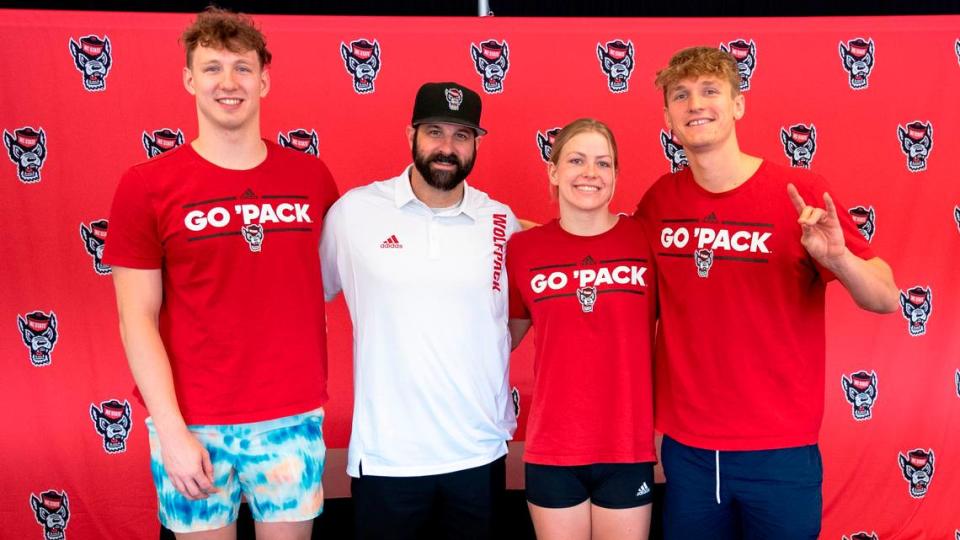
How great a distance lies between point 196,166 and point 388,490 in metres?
0.98

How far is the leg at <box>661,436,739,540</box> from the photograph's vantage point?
188 cm

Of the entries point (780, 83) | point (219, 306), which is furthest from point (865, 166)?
point (219, 306)

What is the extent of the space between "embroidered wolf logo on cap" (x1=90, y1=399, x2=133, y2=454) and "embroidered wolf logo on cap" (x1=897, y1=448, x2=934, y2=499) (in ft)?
10.7

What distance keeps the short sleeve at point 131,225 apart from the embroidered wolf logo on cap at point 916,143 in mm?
2928

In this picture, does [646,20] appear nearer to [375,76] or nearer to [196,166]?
[375,76]

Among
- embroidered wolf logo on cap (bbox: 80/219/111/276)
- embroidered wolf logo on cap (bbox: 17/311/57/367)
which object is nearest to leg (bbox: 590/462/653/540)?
A: embroidered wolf logo on cap (bbox: 80/219/111/276)

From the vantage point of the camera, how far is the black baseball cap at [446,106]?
2.03 m

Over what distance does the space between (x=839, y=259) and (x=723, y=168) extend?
0.37 metres

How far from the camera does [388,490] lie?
6.51ft

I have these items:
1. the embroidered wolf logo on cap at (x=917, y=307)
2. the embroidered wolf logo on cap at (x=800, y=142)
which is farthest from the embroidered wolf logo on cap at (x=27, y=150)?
the embroidered wolf logo on cap at (x=917, y=307)

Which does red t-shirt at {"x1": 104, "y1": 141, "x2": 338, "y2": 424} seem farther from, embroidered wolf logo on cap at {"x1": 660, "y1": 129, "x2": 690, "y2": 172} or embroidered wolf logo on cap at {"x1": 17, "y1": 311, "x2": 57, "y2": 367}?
embroidered wolf logo on cap at {"x1": 660, "y1": 129, "x2": 690, "y2": 172}

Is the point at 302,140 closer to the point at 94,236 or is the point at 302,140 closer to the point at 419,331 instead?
the point at 94,236

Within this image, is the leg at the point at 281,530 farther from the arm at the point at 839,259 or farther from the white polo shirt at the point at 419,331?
the arm at the point at 839,259

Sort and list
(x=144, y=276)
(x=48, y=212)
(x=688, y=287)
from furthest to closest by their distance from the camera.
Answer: (x=48, y=212) < (x=688, y=287) < (x=144, y=276)
